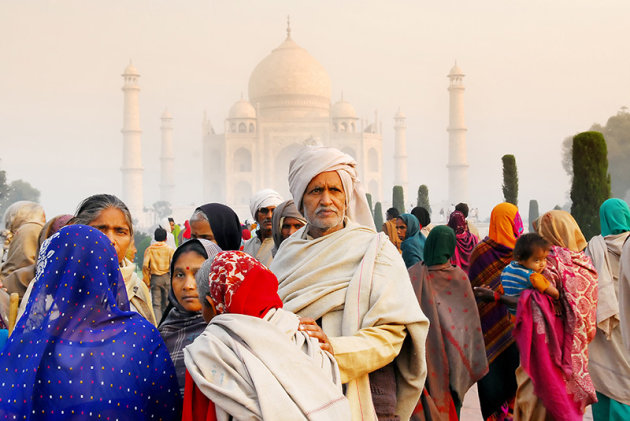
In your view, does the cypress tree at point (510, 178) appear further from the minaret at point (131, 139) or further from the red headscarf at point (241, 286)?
the minaret at point (131, 139)

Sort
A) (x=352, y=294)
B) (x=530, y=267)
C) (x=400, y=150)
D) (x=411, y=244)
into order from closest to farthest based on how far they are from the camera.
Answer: (x=352, y=294) → (x=530, y=267) → (x=411, y=244) → (x=400, y=150)

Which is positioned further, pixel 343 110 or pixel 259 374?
pixel 343 110

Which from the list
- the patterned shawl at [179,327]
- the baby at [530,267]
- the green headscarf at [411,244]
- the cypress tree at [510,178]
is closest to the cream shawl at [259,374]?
the patterned shawl at [179,327]

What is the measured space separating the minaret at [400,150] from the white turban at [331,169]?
119ft

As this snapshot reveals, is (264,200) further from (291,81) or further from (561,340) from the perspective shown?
(291,81)

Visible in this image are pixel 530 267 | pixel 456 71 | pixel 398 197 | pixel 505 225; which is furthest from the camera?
pixel 456 71

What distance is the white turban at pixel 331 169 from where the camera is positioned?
1875 millimetres

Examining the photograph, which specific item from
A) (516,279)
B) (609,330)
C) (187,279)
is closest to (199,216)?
(187,279)

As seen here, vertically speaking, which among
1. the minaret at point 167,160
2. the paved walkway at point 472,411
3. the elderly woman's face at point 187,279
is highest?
the minaret at point 167,160

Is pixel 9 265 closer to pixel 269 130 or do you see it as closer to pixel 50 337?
pixel 50 337

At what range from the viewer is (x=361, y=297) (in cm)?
169

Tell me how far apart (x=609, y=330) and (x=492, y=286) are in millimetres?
559

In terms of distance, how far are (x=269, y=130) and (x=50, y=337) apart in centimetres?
3360

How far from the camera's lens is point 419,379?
68.5 inches
